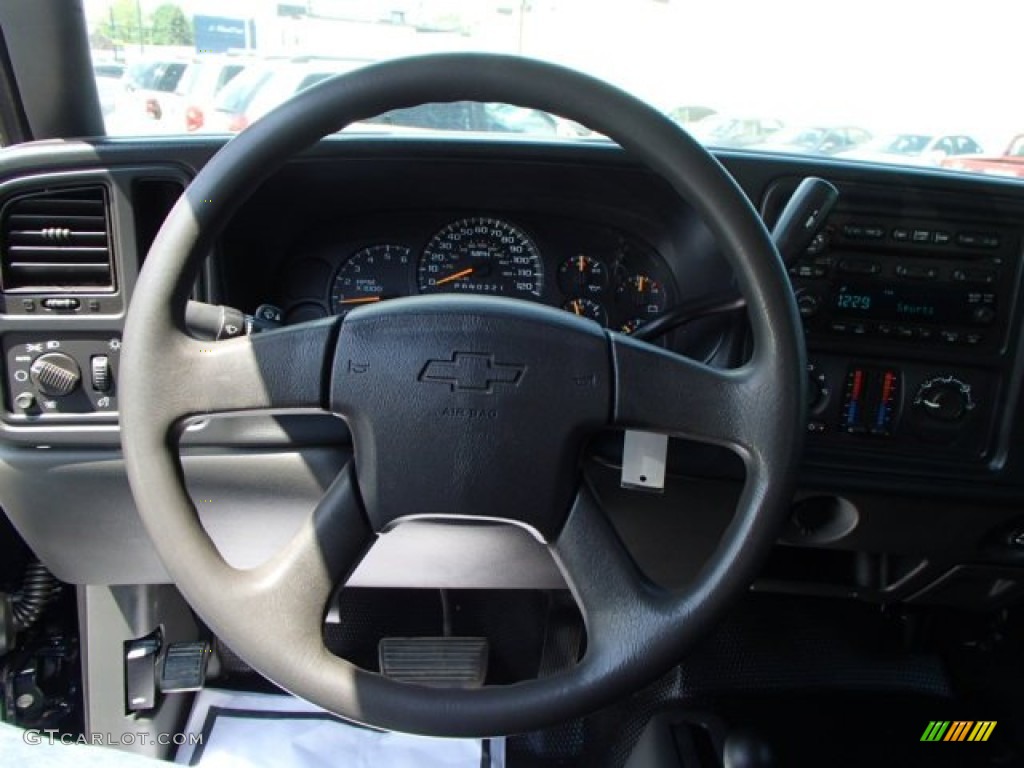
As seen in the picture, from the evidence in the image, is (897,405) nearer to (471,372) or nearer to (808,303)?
(808,303)

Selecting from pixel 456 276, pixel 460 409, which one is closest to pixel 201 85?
pixel 456 276

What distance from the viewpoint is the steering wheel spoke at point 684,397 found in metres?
0.93

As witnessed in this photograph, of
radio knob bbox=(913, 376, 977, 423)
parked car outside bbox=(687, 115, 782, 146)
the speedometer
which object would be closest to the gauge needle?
the speedometer

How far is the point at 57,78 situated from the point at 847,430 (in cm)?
142

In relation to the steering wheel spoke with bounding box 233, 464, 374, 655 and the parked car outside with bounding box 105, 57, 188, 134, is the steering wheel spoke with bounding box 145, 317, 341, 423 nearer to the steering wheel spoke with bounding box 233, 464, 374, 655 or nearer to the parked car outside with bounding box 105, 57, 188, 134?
the steering wheel spoke with bounding box 233, 464, 374, 655

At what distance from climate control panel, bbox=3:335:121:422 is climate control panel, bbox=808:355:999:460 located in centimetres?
111

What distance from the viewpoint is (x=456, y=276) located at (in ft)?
5.06

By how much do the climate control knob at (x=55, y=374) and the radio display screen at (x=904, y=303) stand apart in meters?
1.19

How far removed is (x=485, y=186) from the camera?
1475 millimetres

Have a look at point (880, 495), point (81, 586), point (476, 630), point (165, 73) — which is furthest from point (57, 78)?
point (880, 495)

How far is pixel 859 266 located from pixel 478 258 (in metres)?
0.62

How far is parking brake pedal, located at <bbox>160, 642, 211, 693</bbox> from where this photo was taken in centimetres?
173

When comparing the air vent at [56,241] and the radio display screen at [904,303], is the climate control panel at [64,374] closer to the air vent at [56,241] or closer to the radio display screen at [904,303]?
the air vent at [56,241]

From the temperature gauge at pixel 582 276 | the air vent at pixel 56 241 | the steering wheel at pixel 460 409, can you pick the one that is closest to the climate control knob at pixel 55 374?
the air vent at pixel 56 241
